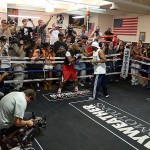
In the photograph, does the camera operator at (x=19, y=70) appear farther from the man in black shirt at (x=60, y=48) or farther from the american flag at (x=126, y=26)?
the american flag at (x=126, y=26)

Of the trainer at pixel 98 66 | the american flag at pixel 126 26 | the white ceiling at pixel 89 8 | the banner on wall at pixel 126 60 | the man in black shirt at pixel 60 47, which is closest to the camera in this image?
the trainer at pixel 98 66

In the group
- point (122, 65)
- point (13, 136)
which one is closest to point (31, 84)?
point (122, 65)

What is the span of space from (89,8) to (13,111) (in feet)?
30.7

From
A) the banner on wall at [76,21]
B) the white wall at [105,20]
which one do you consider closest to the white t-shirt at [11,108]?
the white wall at [105,20]

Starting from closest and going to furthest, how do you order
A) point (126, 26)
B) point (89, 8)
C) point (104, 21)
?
point (89, 8) → point (126, 26) → point (104, 21)

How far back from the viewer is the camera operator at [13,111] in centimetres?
321

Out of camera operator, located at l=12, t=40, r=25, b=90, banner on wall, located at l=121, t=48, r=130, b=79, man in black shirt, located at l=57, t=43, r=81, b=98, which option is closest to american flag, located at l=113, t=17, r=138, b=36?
banner on wall, located at l=121, t=48, r=130, b=79

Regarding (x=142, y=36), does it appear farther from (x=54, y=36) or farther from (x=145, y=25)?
(x=54, y=36)

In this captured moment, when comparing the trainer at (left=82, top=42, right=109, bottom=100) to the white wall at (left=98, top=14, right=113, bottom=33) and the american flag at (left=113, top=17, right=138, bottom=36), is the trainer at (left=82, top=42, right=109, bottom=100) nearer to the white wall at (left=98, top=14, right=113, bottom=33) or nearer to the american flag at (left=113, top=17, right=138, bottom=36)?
the american flag at (left=113, top=17, right=138, bottom=36)

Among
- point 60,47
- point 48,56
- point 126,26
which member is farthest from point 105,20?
point 48,56

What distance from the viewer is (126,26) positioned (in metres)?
13.6

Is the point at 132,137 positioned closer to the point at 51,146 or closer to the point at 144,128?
the point at 144,128

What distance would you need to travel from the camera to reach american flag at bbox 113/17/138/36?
1300 cm

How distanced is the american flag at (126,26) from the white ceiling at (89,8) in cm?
61
